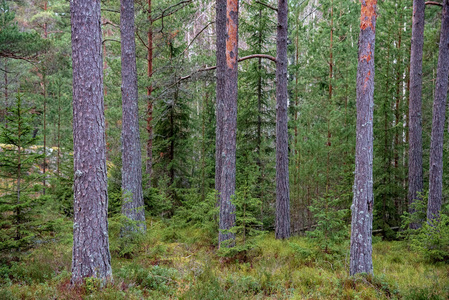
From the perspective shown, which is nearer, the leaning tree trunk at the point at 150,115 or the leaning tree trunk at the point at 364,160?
the leaning tree trunk at the point at 364,160

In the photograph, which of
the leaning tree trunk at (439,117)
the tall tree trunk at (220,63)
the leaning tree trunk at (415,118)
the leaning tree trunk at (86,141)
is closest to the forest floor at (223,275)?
the leaning tree trunk at (86,141)

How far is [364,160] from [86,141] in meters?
5.47

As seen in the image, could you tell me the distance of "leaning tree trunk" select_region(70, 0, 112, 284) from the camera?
4.93 m

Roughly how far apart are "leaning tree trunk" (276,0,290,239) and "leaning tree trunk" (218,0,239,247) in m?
2.22

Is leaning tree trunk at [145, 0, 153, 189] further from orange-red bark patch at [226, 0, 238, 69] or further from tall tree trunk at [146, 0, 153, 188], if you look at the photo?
orange-red bark patch at [226, 0, 238, 69]

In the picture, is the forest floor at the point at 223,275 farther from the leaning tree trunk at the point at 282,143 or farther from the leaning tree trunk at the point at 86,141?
the leaning tree trunk at the point at 282,143

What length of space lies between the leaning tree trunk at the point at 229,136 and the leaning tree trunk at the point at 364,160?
3166 millimetres

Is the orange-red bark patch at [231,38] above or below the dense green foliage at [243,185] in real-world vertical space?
above

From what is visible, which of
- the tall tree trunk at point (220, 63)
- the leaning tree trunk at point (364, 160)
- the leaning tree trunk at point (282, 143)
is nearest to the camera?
the leaning tree trunk at point (364, 160)

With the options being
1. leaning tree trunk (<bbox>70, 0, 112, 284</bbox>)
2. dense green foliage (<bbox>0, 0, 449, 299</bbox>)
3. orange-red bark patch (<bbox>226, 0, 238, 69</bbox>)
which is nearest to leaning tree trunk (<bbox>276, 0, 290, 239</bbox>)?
dense green foliage (<bbox>0, 0, 449, 299</bbox>)

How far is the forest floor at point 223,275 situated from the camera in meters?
5.08

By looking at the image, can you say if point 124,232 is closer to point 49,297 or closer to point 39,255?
point 39,255

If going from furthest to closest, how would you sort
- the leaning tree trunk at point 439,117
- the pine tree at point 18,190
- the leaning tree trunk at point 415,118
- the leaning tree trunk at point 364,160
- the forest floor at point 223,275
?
the leaning tree trunk at point 415,118 → the leaning tree trunk at point 439,117 → the leaning tree trunk at point 364,160 → the pine tree at point 18,190 → the forest floor at point 223,275

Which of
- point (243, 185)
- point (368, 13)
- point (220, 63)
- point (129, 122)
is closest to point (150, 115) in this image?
point (129, 122)
